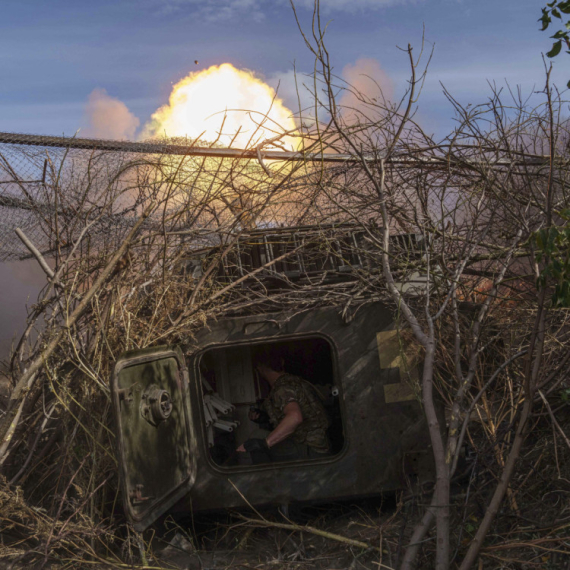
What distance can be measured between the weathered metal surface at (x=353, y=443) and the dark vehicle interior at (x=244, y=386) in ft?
2.73

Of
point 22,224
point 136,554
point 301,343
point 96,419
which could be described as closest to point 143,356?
point 96,419

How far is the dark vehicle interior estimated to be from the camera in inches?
215

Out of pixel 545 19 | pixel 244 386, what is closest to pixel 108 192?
pixel 244 386

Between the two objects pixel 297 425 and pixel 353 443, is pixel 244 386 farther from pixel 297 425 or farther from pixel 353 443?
pixel 353 443

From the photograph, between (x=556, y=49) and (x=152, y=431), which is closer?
(x=556, y=49)

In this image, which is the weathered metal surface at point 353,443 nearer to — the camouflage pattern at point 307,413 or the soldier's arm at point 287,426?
the soldier's arm at point 287,426

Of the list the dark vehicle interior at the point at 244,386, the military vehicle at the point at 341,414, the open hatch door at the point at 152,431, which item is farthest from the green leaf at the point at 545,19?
the dark vehicle interior at the point at 244,386

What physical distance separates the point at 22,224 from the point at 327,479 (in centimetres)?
488

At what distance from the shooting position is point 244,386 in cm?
591

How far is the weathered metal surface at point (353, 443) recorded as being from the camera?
14.3 ft

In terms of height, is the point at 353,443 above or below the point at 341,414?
below

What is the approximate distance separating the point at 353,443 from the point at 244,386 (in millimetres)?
1782

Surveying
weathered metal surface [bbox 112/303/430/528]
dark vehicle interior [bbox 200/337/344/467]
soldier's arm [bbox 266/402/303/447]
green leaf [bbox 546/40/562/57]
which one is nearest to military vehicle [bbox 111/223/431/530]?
weathered metal surface [bbox 112/303/430/528]

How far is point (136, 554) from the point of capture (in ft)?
14.0
